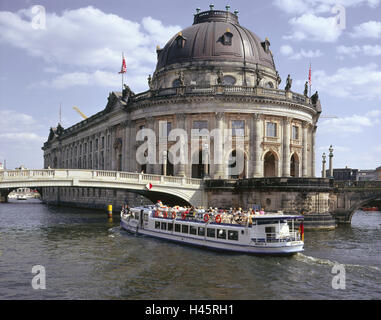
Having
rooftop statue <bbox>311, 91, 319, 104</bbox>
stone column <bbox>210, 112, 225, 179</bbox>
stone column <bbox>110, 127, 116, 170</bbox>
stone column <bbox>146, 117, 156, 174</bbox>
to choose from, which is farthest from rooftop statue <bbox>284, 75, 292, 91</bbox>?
stone column <bbox>110, 127, 116, 170</bbox>

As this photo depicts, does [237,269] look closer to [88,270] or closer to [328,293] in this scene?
[328,293]

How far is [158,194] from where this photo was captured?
160 feet

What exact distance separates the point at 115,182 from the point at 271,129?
23560mm

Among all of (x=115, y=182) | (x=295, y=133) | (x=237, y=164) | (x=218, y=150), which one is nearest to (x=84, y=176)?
(x=115, y=182)

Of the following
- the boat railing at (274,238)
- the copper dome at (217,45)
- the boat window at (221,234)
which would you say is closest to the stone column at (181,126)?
the copper dome at (217,45)

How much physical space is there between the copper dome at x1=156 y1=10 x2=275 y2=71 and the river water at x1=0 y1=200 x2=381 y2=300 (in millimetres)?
33984

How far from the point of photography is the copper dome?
60531 millimetres

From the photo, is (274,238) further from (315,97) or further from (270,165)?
(315,97)

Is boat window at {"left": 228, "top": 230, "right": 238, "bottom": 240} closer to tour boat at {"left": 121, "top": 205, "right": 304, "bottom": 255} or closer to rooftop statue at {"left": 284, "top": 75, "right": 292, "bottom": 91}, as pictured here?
tour boat at {"left": 121, "top": 205, "right": 304, "bottom": 255}

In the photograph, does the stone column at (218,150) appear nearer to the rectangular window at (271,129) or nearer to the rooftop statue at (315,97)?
the rectangular window at (271,129)

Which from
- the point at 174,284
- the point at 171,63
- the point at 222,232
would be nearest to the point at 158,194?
the point at 222,232

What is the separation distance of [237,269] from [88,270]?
867 cm

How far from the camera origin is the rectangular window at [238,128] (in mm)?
53906

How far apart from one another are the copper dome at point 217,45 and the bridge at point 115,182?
2164 centimetres
